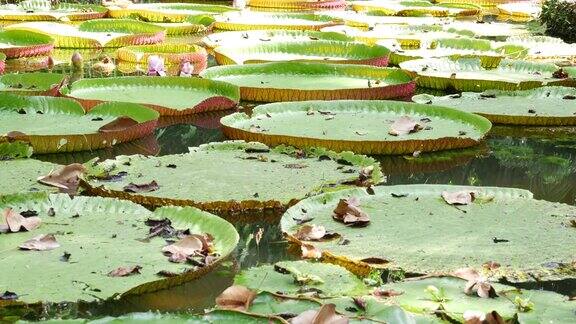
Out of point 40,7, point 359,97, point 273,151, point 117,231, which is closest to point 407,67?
point 359,97

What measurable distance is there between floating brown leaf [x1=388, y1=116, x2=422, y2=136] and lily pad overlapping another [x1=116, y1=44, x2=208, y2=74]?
8.61 ft

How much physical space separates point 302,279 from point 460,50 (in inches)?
231

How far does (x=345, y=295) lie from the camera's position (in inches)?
105

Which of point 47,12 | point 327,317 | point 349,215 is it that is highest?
point 327,317

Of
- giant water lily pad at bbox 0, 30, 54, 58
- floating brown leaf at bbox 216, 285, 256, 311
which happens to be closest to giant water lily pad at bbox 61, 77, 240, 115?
giant water lily pad at bbox 0, 30, 54, 58

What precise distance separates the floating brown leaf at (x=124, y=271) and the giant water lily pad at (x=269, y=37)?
568cm

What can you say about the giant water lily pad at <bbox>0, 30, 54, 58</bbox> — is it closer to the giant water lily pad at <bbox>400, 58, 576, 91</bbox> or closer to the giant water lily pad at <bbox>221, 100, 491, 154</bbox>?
the giant water lily pad at <bbox>400, 58, 576, 91</bbox>

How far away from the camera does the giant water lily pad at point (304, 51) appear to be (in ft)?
24.6

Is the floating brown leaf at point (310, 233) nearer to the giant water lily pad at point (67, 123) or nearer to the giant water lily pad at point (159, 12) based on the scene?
the giant water lily pad at point (67, 123)

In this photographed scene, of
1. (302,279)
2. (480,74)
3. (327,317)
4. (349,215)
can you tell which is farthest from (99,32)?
(327,317)

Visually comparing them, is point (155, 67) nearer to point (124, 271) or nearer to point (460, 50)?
point (460, 50)

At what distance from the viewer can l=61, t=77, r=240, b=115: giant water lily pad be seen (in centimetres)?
541

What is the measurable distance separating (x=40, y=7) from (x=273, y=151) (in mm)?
7423

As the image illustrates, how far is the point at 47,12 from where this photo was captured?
10453 millimetres
